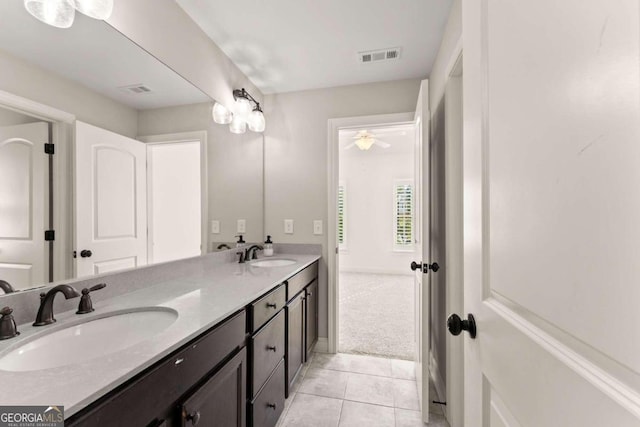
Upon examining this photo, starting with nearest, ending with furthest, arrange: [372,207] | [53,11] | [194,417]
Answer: [194,417], [53,11], [372,207]

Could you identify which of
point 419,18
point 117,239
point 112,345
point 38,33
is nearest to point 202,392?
point 112,345

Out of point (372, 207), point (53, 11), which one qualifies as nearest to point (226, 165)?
point (53, 11)

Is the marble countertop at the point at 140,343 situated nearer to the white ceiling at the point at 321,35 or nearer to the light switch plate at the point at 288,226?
the light switch plate at the point at 288,226

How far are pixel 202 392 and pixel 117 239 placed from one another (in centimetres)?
84

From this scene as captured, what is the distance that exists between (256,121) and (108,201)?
58.8 inches

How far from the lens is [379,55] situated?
2.09 m

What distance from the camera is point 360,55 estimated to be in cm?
209

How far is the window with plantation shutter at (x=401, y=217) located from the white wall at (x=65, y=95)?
5.08 m

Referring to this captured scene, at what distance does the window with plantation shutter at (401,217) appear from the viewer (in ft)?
18.7

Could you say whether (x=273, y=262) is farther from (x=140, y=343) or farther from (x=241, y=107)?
(x=140, y=343)

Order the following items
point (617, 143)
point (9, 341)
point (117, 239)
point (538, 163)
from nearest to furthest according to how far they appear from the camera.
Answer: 1. point (617, 143)
2. point (538, 163)
3. point (9, 341)
4. point (117, 239)

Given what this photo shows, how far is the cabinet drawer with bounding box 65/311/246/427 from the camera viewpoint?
59cm

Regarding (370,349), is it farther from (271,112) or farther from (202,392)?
(271,112)

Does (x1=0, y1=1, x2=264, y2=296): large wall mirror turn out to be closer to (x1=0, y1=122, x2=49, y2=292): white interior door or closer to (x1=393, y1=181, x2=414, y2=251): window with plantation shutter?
(x1=0, y1=122, x2=49, y2=292): white interior door
